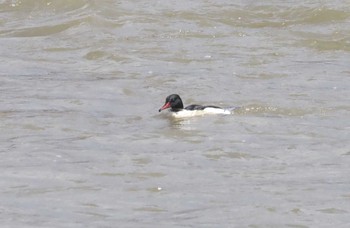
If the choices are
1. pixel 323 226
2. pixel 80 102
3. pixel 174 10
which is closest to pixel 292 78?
pixel 80 102

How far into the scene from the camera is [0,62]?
19250 mm

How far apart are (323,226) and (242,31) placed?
38.5 feet

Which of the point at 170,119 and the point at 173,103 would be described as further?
the point at 173,103

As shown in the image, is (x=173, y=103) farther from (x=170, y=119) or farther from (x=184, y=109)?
(x=170, y=119)

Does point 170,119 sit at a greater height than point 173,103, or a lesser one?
lesser

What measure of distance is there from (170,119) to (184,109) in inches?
13.9

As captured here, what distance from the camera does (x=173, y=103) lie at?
15383mm

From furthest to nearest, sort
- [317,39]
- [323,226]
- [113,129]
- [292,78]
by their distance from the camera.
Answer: [317,39] < [292,78] < [113,129] < [323,226]

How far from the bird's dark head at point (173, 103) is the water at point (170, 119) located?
0.28 meters

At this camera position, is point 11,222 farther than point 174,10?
No

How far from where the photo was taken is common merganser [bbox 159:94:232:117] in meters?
14.9

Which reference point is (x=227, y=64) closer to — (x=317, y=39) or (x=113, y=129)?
(x=317, y=39)

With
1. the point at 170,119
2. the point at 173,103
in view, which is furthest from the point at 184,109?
the point at 170,119

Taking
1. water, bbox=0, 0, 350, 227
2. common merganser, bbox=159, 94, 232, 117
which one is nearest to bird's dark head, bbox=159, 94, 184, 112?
common merganser, bbox=159, 94, 232, 117
